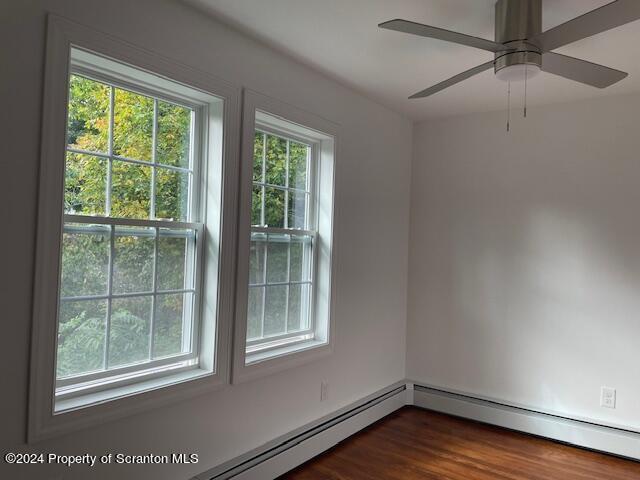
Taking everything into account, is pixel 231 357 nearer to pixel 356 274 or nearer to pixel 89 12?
pixel 356 274

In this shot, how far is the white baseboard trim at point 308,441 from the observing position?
93.5 inches

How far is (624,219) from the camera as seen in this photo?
3.14 metres

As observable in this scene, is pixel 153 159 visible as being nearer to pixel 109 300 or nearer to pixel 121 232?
pixel 121 232

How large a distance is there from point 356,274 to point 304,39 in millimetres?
1628

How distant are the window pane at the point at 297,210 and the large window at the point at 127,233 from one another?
2.39 feet

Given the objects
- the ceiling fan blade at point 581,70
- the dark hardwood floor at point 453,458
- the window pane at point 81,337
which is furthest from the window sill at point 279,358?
the ceiling fan blade at point 581,70

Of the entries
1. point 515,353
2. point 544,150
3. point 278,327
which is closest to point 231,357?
point 278,327

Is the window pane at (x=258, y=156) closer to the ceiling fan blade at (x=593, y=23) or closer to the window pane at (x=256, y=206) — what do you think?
the window pane at (x=256, y=206)

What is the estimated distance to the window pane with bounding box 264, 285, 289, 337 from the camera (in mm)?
2783

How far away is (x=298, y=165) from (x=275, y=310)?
93 cm

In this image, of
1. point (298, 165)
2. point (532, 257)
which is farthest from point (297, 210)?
point (532, 257)

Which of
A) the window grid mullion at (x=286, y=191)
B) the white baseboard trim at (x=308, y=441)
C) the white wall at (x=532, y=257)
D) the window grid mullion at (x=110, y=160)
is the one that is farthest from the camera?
the white wall at (x=532, y=257)

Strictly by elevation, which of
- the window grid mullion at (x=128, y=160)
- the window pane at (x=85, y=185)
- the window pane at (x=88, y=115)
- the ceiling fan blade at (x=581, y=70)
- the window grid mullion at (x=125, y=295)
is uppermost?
the ceiling fan blade at (x=581, y=70)

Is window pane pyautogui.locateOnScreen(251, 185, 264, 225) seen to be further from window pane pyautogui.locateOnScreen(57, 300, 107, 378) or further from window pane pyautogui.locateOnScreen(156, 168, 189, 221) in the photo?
window pane pyautogui.locateOnScreen(57, 300, 107, 378)
